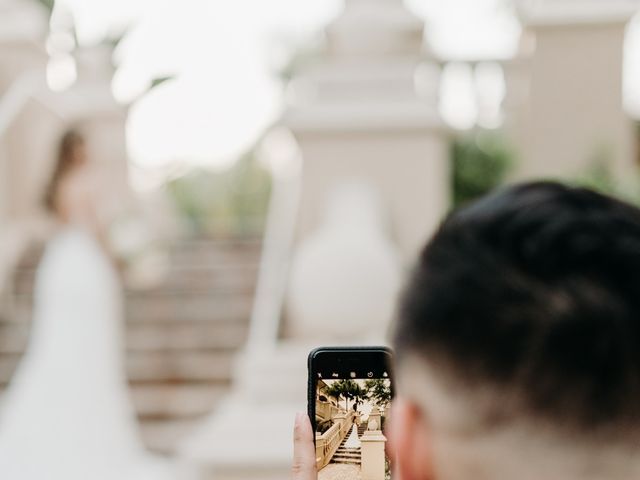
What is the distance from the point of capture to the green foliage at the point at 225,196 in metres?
15.6

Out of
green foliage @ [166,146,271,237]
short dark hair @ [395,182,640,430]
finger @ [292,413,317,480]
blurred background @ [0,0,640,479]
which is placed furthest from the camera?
green foliage @ [166,146,271,237]

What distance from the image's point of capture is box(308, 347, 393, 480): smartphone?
2.81 feet

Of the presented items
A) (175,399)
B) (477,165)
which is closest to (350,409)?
(175,399)

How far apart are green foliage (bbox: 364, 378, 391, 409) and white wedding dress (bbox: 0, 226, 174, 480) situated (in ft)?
14.5

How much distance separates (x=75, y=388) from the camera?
5441mm

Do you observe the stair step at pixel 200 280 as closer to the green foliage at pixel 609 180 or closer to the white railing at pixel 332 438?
the green foliage at pixel 609 180

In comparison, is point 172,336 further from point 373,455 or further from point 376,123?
point 373,455

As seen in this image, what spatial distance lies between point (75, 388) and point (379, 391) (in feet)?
15.8

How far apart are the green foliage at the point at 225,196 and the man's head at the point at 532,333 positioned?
1325 centimetres

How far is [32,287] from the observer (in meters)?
7.71

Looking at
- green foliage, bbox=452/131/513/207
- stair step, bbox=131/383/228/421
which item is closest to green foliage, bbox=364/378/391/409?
stair step, bbox=131/383/228/421

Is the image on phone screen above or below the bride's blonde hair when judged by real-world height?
below

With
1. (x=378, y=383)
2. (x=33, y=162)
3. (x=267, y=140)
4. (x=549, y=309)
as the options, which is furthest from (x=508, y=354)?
(x=267, y=140)

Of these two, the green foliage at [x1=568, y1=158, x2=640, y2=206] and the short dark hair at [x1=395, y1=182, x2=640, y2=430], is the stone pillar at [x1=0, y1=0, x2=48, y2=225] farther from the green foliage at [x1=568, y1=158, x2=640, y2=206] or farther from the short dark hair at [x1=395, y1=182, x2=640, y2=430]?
the short dark hair at [x1=395, y1=182, x2=640, y2=430]
